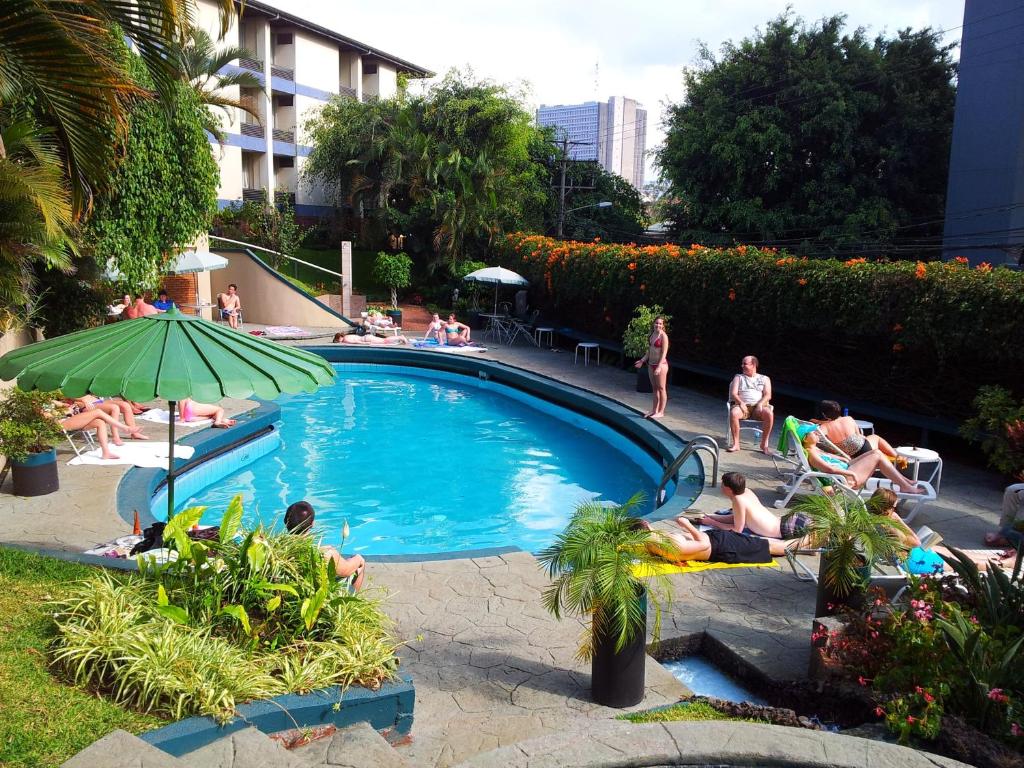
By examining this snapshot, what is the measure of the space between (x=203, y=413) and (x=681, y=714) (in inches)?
374

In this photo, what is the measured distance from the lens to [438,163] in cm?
3039

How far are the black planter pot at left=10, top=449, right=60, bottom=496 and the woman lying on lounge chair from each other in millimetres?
8167

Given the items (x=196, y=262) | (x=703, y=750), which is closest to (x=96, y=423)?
(x=703, y=750)

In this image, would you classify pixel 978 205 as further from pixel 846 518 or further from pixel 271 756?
pixel 271 756

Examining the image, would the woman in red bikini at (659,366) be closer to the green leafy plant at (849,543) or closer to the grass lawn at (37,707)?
the green leafy plant at (849,543)

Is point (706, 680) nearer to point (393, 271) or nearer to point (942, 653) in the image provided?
point (942, 653)

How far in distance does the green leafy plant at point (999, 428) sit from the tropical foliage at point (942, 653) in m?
4.42

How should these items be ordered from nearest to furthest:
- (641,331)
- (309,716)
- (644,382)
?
(309,716) → (644,382) → (641,331)

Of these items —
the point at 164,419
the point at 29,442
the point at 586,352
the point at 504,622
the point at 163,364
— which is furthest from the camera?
the point at 586,352

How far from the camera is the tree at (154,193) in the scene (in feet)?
40.9

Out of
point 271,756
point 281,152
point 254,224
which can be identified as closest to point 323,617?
point 271,756

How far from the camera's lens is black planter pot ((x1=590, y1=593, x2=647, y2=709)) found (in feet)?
15.6

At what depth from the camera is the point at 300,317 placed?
83.3 ft

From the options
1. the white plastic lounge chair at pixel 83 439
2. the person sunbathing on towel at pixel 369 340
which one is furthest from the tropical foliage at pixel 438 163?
the white plastic lounge chair at pixel 83 439
